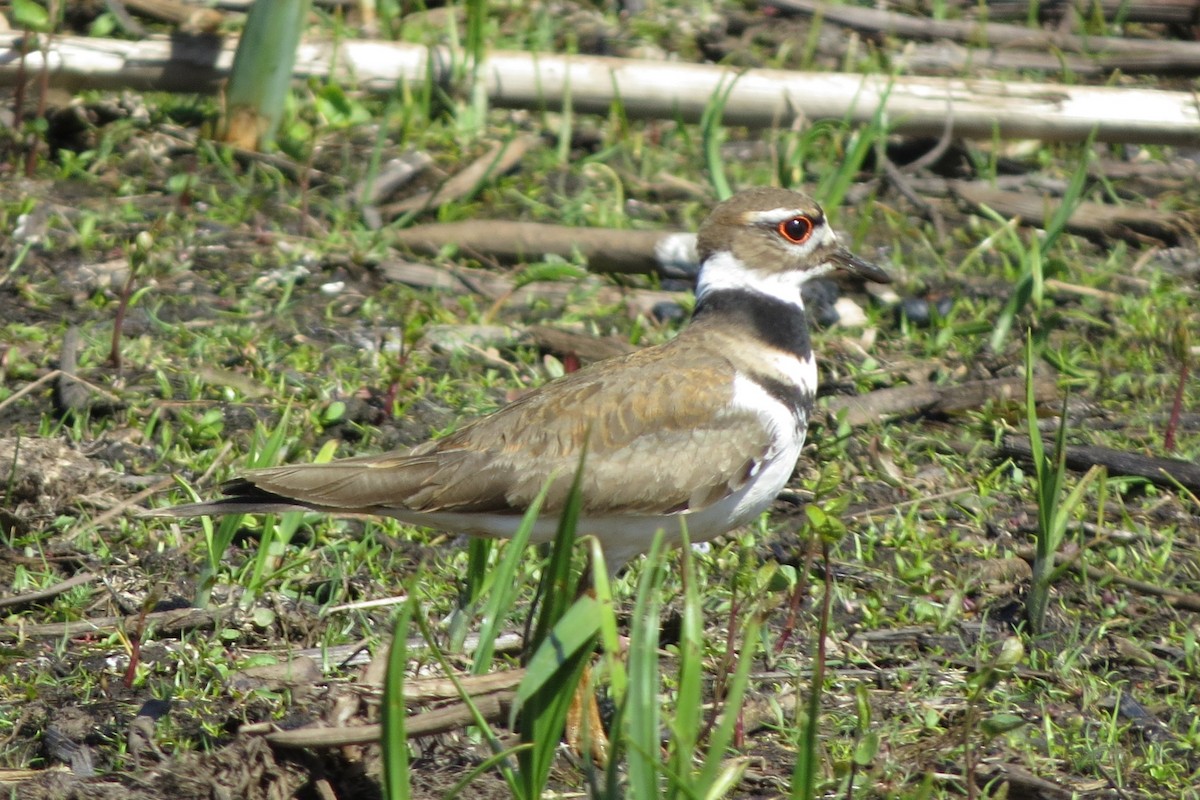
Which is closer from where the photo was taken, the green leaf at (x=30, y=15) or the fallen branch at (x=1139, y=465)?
the fallen branch at (x=1139, y=465)

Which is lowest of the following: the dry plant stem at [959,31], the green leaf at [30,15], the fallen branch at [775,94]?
the fallen branch at [775,94]

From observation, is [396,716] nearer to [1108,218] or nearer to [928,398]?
[928,398]

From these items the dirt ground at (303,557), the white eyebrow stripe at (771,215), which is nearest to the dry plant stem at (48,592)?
Answer: the dirt ground at (303,557)

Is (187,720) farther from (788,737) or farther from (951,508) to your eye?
(951,508)

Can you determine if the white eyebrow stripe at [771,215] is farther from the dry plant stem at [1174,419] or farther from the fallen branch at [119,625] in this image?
the fallen branch at [119,625]

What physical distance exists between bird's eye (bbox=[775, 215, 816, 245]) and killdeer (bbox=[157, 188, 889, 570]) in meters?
0.59

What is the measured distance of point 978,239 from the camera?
24.8ft

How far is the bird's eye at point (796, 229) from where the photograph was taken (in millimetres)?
5332

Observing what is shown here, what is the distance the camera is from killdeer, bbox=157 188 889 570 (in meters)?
4.58

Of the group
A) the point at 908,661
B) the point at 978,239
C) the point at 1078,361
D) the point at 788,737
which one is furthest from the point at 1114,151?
the point at 788,737

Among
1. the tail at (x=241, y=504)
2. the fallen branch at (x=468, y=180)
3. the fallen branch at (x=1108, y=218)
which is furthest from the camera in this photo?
the fallen branch at (x=1108, y=218)

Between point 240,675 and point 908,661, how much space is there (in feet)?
6.75

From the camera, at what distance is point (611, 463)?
4.64m

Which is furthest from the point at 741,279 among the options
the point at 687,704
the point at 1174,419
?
the point at 687,704
